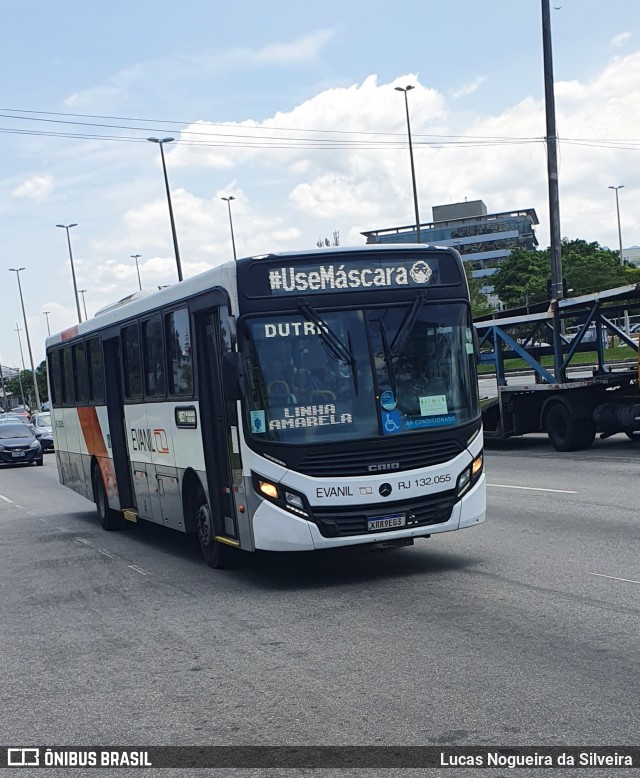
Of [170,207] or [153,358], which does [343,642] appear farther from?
[170,207]

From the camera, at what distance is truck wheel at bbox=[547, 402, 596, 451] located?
21500 mm

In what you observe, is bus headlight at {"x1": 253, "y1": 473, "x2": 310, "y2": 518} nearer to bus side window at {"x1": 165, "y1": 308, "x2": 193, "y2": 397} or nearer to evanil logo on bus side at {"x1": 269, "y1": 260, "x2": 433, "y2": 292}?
evanil logo on bus side at {"x1": 269, "y1": 260, "x2": 433, "y2": 292}

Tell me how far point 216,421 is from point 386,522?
6.70ft

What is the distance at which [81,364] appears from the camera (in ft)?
52.5

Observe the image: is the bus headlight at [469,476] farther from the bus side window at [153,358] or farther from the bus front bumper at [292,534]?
the bus side window at [153,358]

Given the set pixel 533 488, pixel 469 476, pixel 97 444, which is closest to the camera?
pixel 469 476

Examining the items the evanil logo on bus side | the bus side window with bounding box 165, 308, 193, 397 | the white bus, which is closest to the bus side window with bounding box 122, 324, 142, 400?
the bus side window with bounding box 165, 308, 193, 397

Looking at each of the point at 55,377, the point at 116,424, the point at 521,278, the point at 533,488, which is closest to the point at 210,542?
the point at 116,424

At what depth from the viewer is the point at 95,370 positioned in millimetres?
15133

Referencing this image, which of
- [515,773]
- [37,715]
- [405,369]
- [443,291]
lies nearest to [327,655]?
[37,715]

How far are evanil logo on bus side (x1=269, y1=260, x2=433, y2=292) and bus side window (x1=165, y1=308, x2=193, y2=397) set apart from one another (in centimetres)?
167

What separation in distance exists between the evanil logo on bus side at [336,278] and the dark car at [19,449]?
28073 mm

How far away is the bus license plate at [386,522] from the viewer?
30.4 ft

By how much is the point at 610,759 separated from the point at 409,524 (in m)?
4.71
